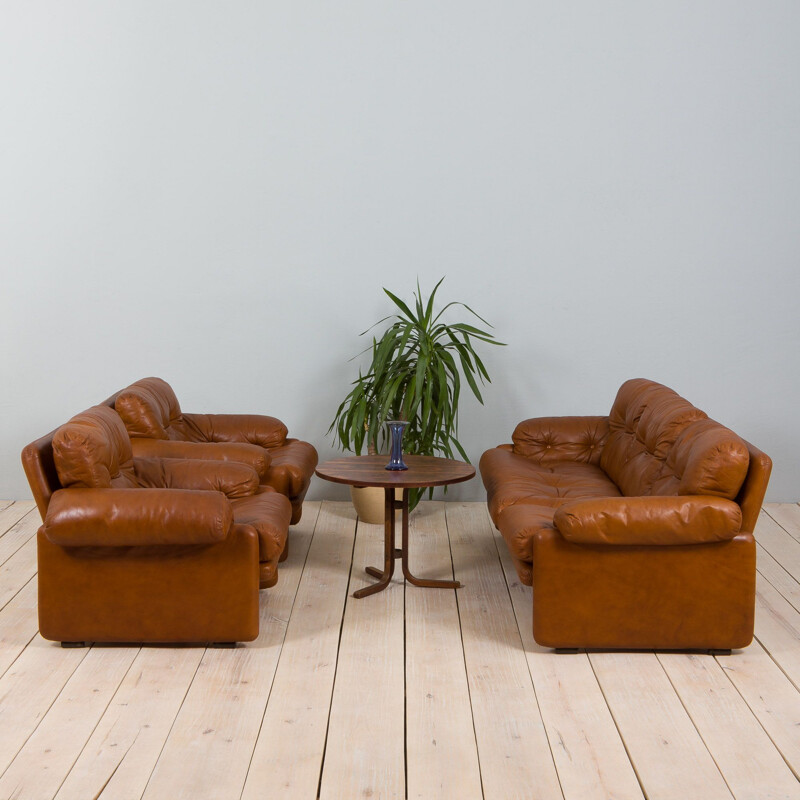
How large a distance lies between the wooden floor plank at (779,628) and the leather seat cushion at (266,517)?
1.91 m

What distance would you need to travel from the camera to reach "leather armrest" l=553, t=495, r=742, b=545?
3.48 meters

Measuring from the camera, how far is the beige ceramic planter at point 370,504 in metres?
5.30

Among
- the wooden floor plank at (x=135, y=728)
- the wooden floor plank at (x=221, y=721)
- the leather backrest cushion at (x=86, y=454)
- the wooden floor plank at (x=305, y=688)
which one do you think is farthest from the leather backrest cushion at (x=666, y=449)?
the leather backrest cushion at (x=86, y=454)

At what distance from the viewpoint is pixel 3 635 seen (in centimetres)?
376

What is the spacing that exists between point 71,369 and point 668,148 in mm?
3708

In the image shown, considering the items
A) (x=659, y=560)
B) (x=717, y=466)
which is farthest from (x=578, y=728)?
(x=717, y=466)

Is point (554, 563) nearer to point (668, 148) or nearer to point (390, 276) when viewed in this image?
point (390, 276)

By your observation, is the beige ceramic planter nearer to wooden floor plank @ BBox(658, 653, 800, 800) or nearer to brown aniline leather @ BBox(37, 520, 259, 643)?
brown aniline leather @ BBox(37, 520, 259, 643)

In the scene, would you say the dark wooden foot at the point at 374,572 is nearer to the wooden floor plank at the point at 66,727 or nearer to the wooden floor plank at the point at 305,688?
the wooden floor plank at the point at 305,688

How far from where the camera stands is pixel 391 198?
18.3 ft

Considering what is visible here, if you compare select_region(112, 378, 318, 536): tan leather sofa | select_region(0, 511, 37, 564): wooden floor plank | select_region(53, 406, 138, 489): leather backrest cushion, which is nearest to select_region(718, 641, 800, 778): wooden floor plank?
select_region(112, 378, 318, 536): tan leather sofa

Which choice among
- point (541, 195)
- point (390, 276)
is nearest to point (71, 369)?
point (390, 276)

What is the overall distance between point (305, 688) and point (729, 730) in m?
1.38

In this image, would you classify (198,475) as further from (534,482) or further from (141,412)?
(534,482)
